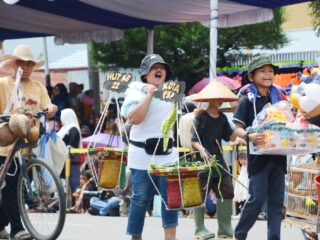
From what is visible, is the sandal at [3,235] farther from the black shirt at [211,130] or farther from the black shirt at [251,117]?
the black shirt at [251,117]

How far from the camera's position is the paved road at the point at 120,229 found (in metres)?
9.54

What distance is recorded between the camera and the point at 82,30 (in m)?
18.0

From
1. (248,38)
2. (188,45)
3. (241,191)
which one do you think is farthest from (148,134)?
(248,38)

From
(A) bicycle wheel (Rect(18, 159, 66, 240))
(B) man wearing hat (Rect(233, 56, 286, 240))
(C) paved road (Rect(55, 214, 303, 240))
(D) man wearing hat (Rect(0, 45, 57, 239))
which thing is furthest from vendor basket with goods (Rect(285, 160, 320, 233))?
(D) man wearing hat (Rect(0, 45, 57, 239))

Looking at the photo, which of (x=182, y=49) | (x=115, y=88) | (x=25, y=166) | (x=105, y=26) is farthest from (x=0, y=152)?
(x=182, y=49)

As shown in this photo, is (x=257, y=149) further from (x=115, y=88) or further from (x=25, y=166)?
(x=25, y=166)

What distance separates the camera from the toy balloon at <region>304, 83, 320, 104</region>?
20.1 ft

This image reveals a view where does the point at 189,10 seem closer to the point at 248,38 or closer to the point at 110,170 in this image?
the point at 110,170

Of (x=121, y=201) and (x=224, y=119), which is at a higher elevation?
(x=224, y=119)

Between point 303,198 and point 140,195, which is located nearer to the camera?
point 303,198

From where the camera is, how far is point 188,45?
22.5 metres

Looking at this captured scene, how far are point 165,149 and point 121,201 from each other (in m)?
5.18

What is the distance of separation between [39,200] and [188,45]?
48.2 ft

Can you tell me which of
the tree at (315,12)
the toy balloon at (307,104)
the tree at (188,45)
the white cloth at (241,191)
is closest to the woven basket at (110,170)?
the toy balloon at (307,104)
